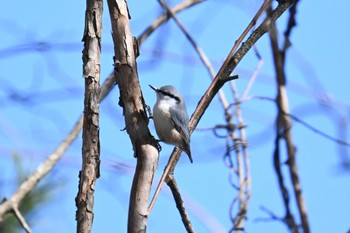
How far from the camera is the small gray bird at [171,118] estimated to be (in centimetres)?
187

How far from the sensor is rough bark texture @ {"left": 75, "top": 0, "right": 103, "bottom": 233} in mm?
1250

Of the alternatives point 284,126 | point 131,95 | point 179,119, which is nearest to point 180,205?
point 131,95

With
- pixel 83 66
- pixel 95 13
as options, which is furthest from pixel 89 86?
pixel 95 13

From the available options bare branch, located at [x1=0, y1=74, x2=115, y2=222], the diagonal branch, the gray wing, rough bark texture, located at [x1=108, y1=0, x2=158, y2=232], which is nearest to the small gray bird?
the gray wing

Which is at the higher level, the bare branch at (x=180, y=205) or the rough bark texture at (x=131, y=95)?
the rough bark texture at (x=131, y=95)

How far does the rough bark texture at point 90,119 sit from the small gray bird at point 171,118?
57 cm

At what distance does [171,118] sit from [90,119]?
0.68 metres

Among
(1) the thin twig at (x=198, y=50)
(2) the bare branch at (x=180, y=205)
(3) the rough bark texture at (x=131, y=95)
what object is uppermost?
(1) the thin twig at (x=198, y=50)

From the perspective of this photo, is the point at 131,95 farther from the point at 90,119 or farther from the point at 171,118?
the point at 171,118

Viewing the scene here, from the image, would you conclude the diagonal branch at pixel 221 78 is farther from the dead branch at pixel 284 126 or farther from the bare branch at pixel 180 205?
the dead branch at pixel 284 126

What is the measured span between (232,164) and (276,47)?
44 cm

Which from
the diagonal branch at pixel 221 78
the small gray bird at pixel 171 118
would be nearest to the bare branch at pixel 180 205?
the diagonal branch at pixel 221 78

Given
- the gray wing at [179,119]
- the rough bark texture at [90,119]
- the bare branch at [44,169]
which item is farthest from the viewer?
the gray wing at [179,119]

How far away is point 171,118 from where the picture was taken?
1920 millimetres
